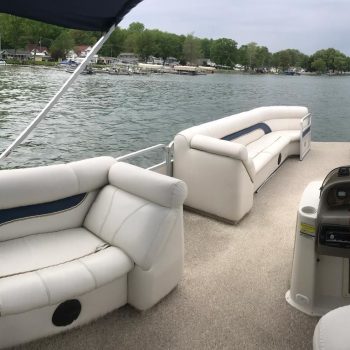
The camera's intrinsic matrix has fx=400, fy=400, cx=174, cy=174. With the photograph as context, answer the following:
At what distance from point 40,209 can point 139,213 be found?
1.96ft

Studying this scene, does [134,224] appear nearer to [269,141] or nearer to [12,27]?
[269,141]

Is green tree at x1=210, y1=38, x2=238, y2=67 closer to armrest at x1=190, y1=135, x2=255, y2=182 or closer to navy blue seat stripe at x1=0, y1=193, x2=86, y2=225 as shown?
armrest at x1=190, y1=135, x2=255, y2=182

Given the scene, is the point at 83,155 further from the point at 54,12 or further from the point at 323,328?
the point at 323,328

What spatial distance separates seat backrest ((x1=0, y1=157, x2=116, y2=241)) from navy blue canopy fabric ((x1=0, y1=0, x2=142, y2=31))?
87 cm

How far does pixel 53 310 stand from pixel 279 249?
5.90ft

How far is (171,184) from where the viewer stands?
222 cm

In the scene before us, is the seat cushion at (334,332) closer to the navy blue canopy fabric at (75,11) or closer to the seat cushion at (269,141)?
the navy blue canopy fabric at (75,11)

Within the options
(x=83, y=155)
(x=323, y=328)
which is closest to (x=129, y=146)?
(x=83, y=155)

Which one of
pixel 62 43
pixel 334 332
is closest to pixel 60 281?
pixel 334 332

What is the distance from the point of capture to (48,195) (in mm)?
2334

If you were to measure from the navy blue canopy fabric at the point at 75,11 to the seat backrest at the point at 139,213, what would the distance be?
3.13 ft

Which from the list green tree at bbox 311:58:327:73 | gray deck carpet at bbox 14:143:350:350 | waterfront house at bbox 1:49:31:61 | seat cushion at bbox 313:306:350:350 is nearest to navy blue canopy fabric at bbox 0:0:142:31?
gray deck carpet at bbox 14:143:350:350

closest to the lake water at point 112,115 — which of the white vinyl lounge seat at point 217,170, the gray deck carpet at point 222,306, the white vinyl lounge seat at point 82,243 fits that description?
the white vinyl lounge seat at point 217,170

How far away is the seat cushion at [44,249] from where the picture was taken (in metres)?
2.04
